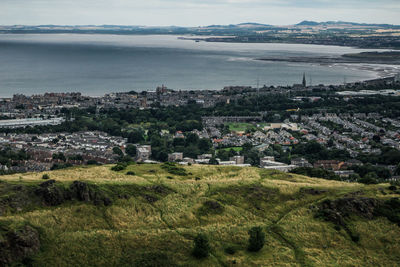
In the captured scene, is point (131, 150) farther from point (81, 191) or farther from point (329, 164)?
point (81, 191)

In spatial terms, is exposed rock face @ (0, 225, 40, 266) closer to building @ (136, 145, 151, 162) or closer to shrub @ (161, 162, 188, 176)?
shrub @ (161, 162, 188, 176)

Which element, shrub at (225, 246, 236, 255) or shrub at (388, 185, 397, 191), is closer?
shrub at (225, 246, 236, 255)

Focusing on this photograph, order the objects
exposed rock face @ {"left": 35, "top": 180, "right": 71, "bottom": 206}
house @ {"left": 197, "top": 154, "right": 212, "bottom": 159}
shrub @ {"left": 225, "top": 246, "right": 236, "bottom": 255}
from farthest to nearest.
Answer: house @ {"left": 197, "top": 154, "right": 212, "bottom": 159}, exposed rock face @ {"left": 35, "top": 180, "right": 71, "bottom": 206}, shrub @ {"left": 225, "top": 246, "right": 236, "bottom": 255}

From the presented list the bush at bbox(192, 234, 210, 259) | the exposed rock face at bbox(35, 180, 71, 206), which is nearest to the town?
the bush at bbox(192, 234, 210, 259)

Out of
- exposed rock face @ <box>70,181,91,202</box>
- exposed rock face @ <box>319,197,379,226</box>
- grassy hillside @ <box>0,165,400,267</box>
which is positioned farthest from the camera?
exposed rock face @ <box>319,197,379,226</box>

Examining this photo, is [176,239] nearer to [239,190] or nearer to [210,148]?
[239,190]

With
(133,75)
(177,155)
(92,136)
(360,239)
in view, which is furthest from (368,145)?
(133,75)

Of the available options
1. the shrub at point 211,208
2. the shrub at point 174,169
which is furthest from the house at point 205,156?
the shrub at point 211,208

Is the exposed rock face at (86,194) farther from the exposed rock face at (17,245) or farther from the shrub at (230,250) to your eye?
the shrub at (230,250)
